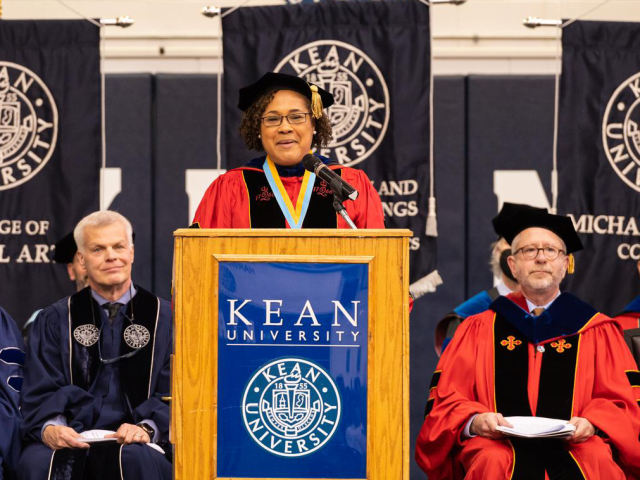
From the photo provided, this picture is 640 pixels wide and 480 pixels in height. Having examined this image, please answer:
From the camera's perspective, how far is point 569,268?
4.47m

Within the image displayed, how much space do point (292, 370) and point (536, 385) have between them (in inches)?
60.4

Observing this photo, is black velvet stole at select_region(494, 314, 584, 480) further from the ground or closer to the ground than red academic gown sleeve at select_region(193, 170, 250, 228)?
closer to the ground

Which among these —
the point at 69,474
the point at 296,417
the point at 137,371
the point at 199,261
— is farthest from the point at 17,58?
the point at 296,417

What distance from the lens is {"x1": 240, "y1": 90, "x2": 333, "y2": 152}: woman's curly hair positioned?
3934 millimetres

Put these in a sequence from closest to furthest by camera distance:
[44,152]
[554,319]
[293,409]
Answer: [293,409] < [554,319] < [44,152]

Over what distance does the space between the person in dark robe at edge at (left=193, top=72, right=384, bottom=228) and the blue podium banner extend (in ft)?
2.52

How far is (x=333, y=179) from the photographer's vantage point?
339cm

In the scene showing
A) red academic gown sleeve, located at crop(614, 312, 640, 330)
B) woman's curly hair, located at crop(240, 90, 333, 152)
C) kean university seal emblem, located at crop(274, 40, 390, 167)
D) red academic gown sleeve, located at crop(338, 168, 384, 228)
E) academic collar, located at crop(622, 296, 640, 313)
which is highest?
kean university seal emblem, located at crop(274, 40, 390, 167)

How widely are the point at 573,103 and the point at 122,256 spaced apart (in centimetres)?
273

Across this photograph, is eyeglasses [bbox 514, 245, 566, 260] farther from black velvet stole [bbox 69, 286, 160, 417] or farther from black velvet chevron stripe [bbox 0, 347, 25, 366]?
black velvet chevron stripe [bbox 0, 347, 25, 366]

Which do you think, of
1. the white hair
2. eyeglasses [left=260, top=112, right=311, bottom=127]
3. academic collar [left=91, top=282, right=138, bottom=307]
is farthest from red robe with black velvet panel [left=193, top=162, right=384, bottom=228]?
academic collar [left=91, top=282, right=138, bottom=307]

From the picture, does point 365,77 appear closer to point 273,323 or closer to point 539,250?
point 539,250

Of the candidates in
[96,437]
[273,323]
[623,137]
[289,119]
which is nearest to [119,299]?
[96,437]

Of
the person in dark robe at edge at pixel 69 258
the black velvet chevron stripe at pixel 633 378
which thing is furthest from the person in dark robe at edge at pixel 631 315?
the person in dark robe at edge at pixel 69 258
